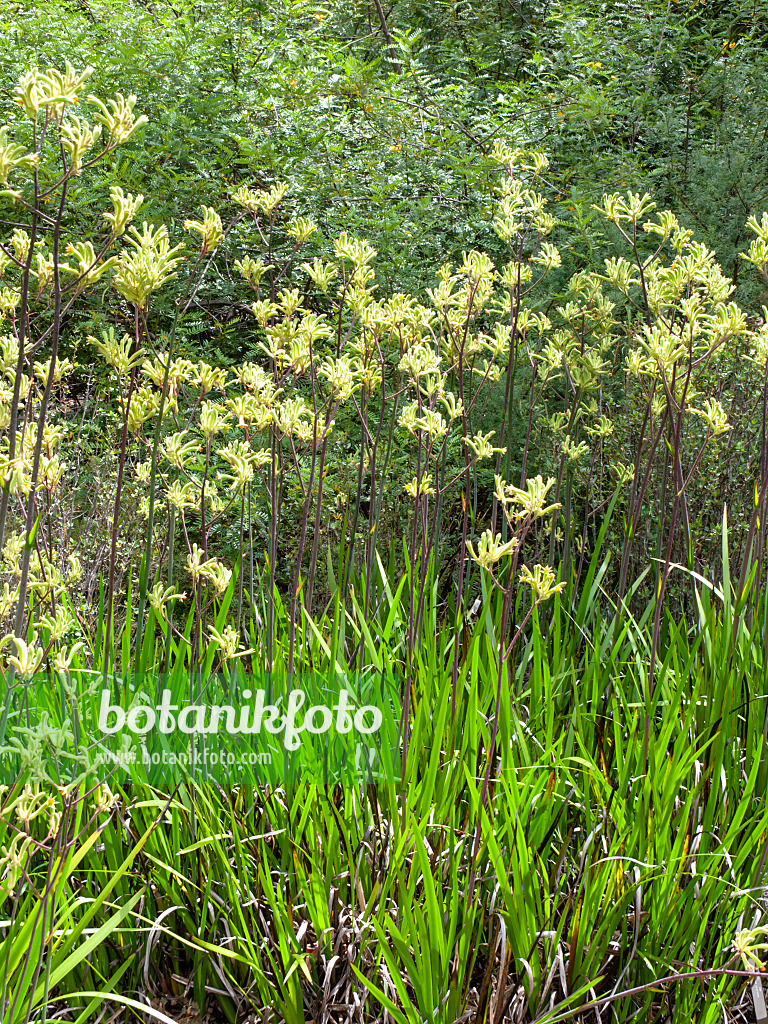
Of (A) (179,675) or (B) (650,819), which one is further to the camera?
(A) (179,675)

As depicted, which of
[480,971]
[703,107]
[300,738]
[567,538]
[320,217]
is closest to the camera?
[480,971]

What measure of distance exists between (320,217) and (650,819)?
16.0 ft

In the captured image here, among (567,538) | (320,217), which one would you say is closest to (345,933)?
(567,538)

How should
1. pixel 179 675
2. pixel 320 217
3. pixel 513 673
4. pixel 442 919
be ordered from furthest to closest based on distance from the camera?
pixel 320 217
pixel 513 673
pixel 179 675
pixel 442 919

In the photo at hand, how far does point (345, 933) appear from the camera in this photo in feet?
5.98

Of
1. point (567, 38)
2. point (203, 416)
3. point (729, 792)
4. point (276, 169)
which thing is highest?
point (567, 38)

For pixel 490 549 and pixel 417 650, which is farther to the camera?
pixel 417 650

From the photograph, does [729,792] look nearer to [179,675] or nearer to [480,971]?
[480,971]

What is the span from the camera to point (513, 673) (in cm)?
254

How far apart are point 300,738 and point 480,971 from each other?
679 mm

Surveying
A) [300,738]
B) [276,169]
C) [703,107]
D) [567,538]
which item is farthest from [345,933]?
[703,107]

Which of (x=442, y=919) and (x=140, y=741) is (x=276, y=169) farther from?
(x=442, y=919)

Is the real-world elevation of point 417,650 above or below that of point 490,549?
below

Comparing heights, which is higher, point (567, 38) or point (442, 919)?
point (567, 38)
